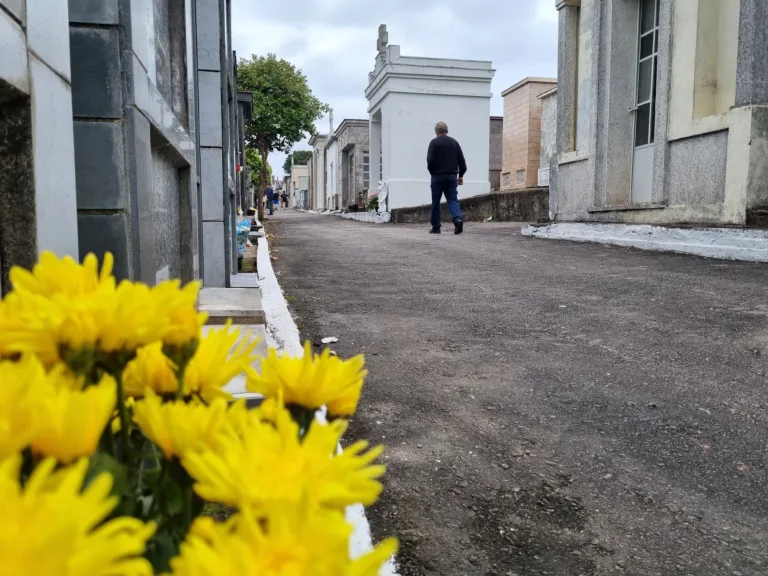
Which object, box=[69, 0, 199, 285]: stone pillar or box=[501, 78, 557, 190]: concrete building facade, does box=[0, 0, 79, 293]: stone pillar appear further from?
box=[501, 78, 557, 190]: concrete building facade

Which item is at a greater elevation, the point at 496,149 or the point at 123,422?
the point at 496,149

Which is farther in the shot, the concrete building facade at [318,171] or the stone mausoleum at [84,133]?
the concrete building facade at [318,171]

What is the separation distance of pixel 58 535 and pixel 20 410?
18 centimetres

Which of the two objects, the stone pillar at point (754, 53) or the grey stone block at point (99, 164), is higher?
the stone pillar at point (754, 53)

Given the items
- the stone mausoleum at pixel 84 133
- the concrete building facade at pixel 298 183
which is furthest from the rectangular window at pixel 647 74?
the concrete building facade at pixel 298 183

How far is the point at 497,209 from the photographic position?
1839 centimetres

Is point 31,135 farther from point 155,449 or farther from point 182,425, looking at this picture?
point 182,425

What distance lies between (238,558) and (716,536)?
5.60 feet

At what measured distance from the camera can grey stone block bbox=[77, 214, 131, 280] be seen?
200 centimetres

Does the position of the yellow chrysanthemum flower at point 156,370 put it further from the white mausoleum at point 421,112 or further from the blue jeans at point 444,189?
the white mausoleum at point 421,112

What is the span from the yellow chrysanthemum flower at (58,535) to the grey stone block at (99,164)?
1.72 metres

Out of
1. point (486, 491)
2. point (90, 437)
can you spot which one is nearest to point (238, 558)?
point (90, 437)

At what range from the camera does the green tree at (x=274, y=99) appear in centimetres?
2577

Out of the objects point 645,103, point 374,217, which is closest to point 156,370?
point 645,103
